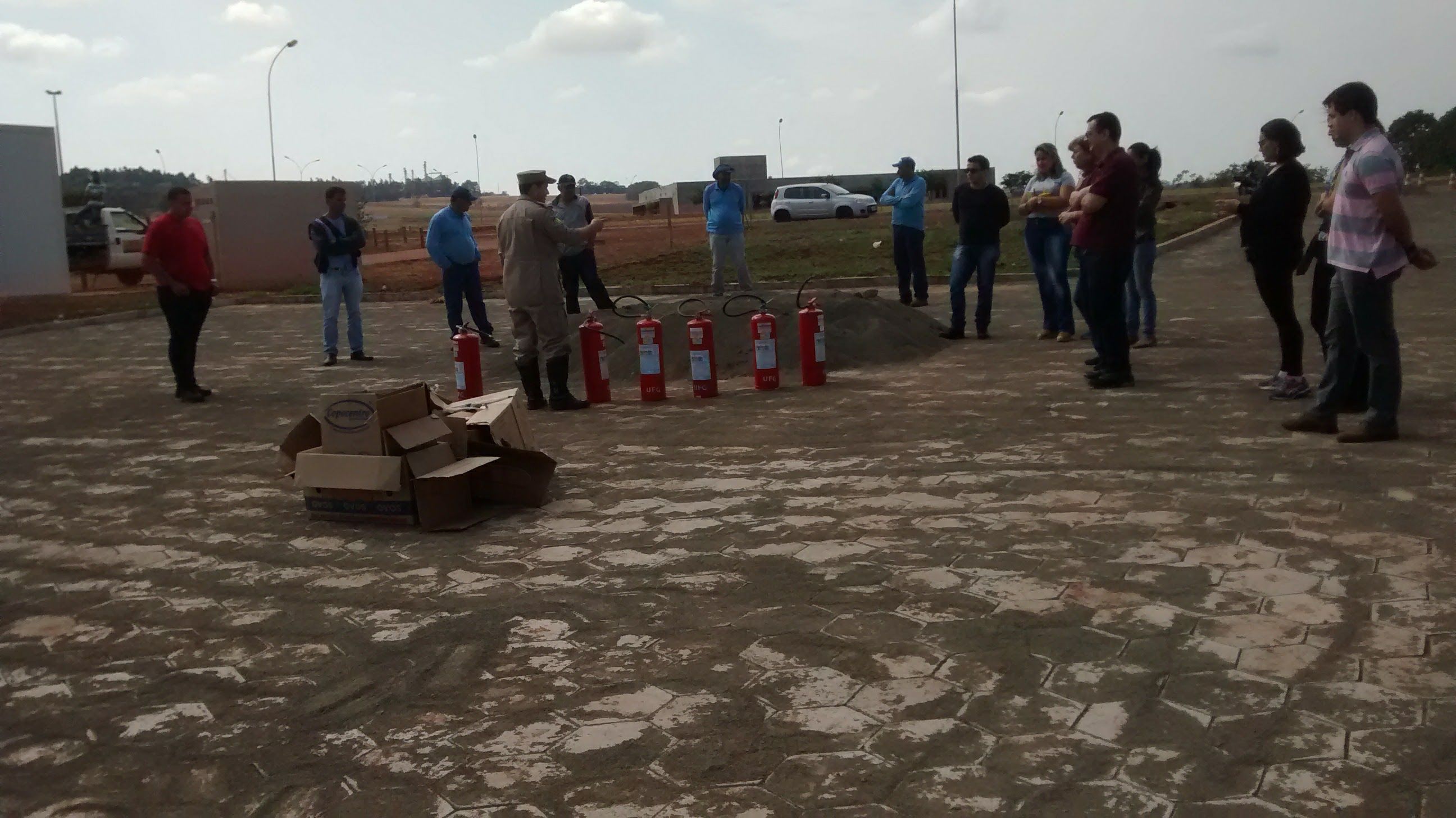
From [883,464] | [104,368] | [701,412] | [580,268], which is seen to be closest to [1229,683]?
[883,464]

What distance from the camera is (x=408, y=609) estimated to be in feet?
15.8

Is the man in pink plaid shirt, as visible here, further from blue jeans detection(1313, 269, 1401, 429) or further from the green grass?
the green grass

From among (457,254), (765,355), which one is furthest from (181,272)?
(765,355)

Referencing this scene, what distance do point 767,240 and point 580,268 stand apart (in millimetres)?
17644

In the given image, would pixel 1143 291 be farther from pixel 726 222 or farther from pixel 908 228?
pixel 726 222

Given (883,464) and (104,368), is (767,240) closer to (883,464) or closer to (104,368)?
(104,368)

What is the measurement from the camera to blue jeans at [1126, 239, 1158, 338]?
10.5 metres

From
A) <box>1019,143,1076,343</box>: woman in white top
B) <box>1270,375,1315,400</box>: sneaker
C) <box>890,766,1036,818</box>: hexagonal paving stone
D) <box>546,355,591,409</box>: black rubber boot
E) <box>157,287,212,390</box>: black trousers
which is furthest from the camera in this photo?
<box>1019,143,1076,343</box>: woman in white top

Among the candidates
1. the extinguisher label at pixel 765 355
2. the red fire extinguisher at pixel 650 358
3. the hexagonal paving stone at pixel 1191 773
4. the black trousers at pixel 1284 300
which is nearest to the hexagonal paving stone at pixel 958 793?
the hexagonal paving stone at pixel 1191 773

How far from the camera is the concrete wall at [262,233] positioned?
87.9ft

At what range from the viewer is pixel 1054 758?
3281mm

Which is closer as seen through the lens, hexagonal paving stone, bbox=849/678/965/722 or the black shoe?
hexagonal paving stone, bbox=849/678/965/722

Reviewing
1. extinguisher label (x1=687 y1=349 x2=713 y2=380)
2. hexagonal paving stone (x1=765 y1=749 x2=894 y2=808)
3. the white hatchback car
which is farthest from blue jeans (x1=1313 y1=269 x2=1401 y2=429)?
the white hatchback car

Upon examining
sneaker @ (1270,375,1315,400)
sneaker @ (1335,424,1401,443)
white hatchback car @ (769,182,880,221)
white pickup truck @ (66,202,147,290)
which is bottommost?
sneaker @ (1335,424,1401,443)
